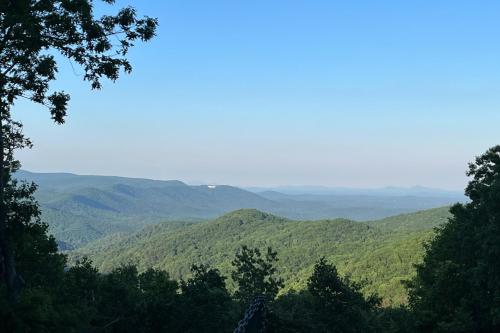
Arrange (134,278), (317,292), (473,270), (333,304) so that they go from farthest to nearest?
(134,278) → (317,292) → (333,304) → (473,270)

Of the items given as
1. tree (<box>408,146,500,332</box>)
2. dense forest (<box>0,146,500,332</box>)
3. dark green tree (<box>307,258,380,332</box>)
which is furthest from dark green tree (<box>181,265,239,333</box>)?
tree (<box>408,146,500,332</box>)

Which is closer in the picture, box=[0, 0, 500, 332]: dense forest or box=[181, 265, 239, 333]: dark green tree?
box=[0, 0, 500, 332]: dense forest

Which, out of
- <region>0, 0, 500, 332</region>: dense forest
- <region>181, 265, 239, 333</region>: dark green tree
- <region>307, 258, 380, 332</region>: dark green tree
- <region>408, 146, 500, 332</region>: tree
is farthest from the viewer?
<region>181, 265, 239, 333</region>: dark green tree

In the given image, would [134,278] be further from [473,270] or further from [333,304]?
[473,270]

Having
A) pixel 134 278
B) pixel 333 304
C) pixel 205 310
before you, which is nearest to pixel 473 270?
pixel 333 304

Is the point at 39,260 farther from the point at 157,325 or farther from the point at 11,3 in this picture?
the point at 11,3

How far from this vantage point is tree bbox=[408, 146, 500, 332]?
85.6ft

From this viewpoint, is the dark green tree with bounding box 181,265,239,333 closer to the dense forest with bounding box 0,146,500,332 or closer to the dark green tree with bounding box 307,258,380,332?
the dense forest with bounding box 0,146,500,332

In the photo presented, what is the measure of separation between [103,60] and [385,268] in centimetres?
14904

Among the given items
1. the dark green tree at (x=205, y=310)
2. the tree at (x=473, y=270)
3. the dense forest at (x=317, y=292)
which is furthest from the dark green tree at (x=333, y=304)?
the dark green tree at (x=205, y=310)

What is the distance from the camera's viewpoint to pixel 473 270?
2700cm

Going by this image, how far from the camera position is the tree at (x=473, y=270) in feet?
85.6

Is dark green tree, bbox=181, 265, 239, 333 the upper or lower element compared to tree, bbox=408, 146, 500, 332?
lower

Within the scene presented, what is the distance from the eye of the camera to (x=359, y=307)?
34219 mm
